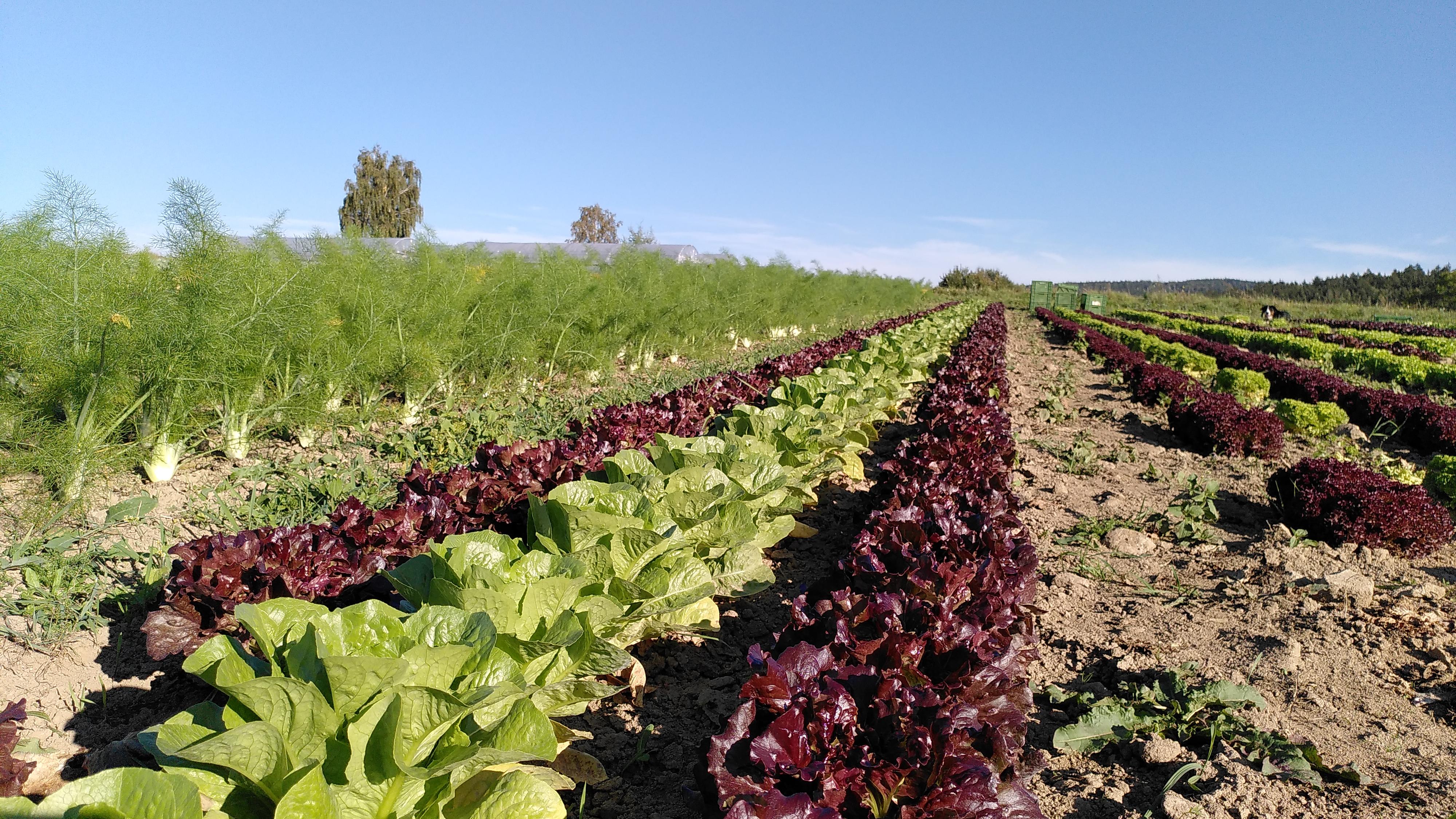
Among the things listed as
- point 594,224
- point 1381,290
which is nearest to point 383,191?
point 594,224

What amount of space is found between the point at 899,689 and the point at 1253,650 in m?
2.43

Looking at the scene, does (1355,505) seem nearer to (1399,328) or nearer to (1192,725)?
(1192,725)

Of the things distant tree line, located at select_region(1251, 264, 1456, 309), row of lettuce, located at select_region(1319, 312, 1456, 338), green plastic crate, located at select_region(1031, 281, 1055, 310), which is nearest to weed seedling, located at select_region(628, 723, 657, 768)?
row of lettuce, located at select_region(1319, 312, 1456, 338)

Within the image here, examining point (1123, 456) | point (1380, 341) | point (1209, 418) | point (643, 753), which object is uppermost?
point (1380, 341)

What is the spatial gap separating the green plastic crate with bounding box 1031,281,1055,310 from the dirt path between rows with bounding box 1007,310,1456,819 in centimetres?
4922

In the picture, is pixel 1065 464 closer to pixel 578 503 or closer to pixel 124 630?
pixel 578 503

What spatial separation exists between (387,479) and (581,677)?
332 centimetres

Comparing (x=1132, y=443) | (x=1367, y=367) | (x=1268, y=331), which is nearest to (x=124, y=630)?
(x=1132, y=443)

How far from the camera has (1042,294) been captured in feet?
170

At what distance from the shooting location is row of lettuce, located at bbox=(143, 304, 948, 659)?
2648mm

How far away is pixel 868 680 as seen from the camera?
2186 millimetres

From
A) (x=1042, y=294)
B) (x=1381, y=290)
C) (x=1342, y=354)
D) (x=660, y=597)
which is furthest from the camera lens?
(x=1381, y=290)

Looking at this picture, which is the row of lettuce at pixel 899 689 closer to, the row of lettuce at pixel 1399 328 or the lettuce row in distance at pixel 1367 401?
the lettuce row in distance at pixel 1367 401

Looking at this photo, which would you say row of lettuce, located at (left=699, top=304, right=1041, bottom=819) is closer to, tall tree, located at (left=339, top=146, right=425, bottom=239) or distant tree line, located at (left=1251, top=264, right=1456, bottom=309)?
tall tree, located at (left=339, top=146, right=425, bottom=239)
